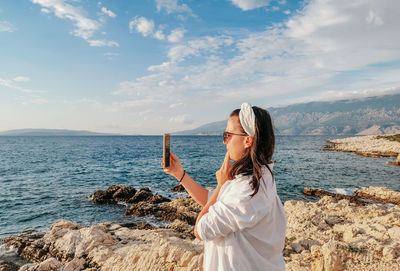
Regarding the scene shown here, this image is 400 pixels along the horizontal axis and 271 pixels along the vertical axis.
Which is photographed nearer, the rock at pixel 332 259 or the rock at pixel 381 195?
the rock at pixel 332 259

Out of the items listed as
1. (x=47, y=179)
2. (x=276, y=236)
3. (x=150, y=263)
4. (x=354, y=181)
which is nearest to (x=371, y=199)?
(x=354, y=181)

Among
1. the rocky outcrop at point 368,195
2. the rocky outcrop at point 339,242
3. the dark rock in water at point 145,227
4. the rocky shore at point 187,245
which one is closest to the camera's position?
the rocky outcrop at point 339,242

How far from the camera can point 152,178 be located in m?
22.9

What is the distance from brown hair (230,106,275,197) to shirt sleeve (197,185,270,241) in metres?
0.23

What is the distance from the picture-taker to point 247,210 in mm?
1763

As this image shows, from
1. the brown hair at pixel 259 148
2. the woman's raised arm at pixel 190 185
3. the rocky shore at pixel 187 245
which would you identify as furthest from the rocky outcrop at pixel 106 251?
the brown hair at pixel 259 148

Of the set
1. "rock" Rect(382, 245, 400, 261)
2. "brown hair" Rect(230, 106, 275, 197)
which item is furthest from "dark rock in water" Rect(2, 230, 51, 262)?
"rock" Rect(382, 245, 400, 261)

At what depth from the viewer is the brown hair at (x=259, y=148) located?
197 centimetres

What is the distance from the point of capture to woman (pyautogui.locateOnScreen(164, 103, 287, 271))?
1.80 meters

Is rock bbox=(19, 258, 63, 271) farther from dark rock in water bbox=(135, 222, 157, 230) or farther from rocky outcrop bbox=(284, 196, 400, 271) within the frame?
rocky outcrop bbox=(284, 196, 400, 271)

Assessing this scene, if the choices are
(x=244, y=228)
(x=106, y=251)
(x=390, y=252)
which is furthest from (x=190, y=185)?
(x=390, y=252)

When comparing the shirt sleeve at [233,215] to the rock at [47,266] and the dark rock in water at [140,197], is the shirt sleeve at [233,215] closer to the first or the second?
the rock at [47,266]

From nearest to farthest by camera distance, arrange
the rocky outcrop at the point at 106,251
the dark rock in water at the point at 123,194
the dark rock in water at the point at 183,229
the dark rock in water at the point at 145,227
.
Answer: the rocky outcrop at the point at 106,251 → the dark rock in water at the point at 183,229 → the dark rock in water at the point at 145,227 → the dark rock in water at the point at 123,194

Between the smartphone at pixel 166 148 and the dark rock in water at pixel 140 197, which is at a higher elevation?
the smartphone at pixel 166 148
